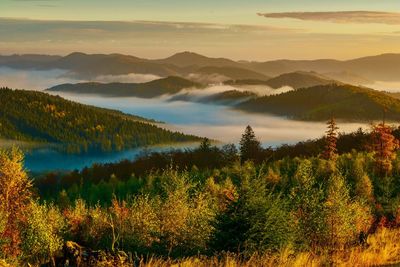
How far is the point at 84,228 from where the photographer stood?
27.5 meters

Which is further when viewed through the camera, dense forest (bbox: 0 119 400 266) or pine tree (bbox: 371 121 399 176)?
pine tree (bbox: 371 121 399 176)

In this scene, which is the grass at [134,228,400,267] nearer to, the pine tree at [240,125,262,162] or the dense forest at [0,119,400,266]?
the dense forest at [0,119,400,266]

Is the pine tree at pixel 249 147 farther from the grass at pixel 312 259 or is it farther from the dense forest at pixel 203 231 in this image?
the grass at pixel 312 259

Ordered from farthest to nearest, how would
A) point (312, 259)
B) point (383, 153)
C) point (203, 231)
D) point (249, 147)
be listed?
point (249, 147)
point (383, 153)
point (203, 231)
point (312, 259)

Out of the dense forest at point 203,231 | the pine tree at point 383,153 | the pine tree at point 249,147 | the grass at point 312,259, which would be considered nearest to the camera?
the grass at point 312,259

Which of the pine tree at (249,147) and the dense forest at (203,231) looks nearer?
the dense forest at (203,231)

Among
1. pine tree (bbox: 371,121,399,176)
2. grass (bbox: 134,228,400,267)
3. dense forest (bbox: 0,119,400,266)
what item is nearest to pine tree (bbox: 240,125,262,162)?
pine tree (bbox: 371,121,399,176)

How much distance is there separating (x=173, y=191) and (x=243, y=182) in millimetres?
9234

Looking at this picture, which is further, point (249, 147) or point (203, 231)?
point (249, 147)

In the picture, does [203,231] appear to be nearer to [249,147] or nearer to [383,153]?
[383,153]

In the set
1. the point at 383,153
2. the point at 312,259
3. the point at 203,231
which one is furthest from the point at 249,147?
the point at 312,259

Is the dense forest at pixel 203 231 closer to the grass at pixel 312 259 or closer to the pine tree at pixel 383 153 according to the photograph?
the grass at pixel 312 259

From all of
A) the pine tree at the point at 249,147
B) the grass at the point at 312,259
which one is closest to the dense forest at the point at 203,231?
the grass at the point at 312,259

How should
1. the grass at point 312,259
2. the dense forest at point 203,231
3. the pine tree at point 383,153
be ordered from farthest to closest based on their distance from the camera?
the pine tree at point 383,153, the dense forest at point 203,231, the grass at point 312,259
